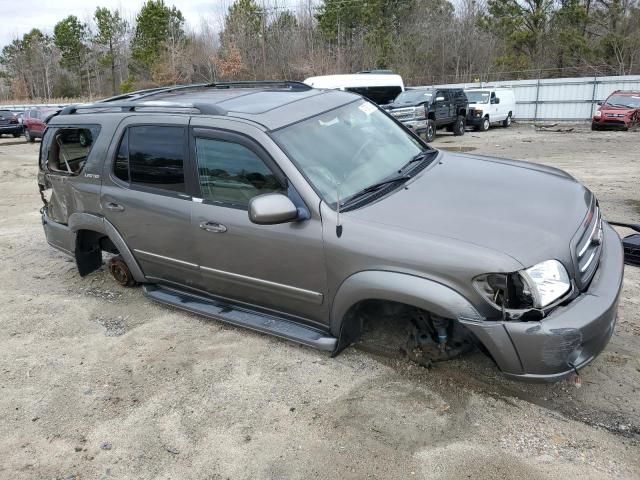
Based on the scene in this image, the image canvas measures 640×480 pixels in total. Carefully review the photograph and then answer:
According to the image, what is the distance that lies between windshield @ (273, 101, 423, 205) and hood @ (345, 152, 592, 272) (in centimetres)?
25

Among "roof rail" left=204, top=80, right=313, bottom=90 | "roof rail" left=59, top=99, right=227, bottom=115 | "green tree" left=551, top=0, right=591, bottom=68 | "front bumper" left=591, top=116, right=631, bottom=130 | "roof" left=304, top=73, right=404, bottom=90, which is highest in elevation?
"green tree" left=551, top=0, right=591, bottom=68

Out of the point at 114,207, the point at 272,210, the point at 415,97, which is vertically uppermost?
the point at 415,97

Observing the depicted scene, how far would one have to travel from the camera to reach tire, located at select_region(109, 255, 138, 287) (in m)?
4.96

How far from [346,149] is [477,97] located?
68.3ft

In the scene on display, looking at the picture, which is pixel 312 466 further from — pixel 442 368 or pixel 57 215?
pixel 57 215

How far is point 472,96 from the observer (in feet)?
74.9

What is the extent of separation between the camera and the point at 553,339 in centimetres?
258

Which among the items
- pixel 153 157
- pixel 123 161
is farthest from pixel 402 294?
pixel 123 161

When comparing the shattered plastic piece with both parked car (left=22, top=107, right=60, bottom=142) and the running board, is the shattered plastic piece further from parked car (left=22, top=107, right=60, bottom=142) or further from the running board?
parked car (left=22, top=107, right=60, bottom=142)

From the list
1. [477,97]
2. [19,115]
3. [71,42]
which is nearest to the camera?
[477,97]

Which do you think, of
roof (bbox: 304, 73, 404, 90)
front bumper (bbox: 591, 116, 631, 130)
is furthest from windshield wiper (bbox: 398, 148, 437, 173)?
front bumper (bbox: 591, 116, 631, 130)

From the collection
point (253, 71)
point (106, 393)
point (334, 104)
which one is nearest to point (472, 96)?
point (334, 104)

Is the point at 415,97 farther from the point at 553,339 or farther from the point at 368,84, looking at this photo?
the point at 553,339

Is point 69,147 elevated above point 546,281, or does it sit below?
above
